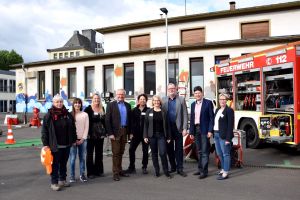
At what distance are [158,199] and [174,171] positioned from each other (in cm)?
236

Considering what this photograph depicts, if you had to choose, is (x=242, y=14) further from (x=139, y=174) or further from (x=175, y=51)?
(x=139, y=174)

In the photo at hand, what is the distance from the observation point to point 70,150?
773 centimetres

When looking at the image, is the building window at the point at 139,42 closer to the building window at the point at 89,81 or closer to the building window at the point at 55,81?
the building window at the point at 89,81

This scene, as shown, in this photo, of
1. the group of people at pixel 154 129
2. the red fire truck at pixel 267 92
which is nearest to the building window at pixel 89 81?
the red fire truck at pixel 267 92

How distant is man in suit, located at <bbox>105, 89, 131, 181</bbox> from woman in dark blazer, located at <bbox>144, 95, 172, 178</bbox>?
1.65ft

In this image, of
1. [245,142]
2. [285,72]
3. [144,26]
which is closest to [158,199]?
[285,72]

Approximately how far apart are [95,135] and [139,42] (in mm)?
20489

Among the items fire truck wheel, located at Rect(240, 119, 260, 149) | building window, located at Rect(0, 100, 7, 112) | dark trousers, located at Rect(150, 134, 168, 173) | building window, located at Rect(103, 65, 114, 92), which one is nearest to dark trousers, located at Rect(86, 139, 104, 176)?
dark trousers, located at Rect(150, 134, 168, 173)

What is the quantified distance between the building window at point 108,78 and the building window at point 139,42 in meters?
3.53

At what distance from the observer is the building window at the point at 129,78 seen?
2448 cm

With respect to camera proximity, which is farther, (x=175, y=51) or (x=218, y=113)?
(x=175, y=51)

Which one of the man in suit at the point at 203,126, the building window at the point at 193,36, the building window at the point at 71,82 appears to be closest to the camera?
the man in suit at the point at 203,126

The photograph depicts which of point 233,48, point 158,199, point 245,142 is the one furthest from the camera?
point 233,48

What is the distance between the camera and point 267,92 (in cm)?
1143
